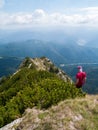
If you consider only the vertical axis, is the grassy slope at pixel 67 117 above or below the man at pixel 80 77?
below

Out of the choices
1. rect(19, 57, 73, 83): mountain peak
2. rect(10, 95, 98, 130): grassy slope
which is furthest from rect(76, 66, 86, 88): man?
rect(19, 57, 73, 83): mountain peak

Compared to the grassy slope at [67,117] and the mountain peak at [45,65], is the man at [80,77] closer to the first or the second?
the grassy slope at [67,117]

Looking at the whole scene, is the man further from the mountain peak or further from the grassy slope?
the mountain peak

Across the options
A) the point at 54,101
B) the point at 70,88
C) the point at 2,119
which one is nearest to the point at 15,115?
the point at 2,119

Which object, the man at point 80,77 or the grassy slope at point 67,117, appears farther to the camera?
the man at point 80,77

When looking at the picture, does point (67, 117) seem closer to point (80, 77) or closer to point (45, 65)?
point (80, 77)

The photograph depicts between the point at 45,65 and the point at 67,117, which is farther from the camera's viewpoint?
the point at 45,65

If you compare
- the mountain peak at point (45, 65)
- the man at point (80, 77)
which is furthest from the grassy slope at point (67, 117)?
the mountain peak at point (45, 65)

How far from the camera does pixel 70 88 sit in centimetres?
3077

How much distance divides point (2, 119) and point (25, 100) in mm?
3229

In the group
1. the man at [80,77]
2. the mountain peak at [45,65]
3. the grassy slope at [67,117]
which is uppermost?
the man at [80,77]

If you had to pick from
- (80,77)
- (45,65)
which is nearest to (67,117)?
(80,77)

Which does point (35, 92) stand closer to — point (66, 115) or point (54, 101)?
point (54, 101)

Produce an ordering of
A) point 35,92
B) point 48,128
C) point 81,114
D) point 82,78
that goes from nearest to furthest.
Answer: point 48,128
point 81,114
point 82,78
point 35,92
